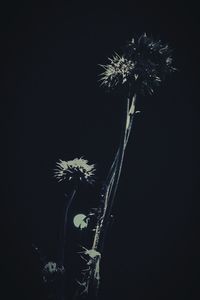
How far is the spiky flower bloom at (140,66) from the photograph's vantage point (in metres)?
3.59

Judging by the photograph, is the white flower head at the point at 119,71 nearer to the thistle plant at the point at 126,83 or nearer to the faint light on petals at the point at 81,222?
the thistle plant at the point at 126,83

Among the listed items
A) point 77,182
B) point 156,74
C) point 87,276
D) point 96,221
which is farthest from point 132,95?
point 87,276

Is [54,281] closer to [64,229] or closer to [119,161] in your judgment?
[64,229]

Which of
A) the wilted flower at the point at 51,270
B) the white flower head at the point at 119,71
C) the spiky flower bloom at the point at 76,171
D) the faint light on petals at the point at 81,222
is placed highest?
the white flower head at the point at 119,71

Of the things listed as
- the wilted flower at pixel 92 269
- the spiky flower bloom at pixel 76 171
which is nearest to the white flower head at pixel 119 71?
the spiky flower bloom at pixel 76 171

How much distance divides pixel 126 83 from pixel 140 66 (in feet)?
0.77

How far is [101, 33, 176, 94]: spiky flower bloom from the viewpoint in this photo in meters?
3.59

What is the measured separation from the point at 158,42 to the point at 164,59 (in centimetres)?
20

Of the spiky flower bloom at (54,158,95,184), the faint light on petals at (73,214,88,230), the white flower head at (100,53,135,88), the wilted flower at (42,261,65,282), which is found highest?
the white flower head at (100,53,135,88)

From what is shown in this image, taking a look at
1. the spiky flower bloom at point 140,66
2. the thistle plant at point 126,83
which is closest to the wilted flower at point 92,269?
the thistle plant at point 126,83

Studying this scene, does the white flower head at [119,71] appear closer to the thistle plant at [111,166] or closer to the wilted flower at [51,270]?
the thistle plant at [111,166]

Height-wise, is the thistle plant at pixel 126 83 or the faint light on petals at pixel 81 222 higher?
the thistle plant at pixel 126 83

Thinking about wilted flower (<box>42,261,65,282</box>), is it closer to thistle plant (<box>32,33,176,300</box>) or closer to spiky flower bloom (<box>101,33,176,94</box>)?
thistle plant (<box>32,33,176,300</box>)

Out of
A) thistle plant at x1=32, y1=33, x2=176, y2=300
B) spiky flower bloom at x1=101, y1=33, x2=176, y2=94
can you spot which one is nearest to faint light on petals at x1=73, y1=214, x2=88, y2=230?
thistle plant at x1=32, y1=33, x2=176, y2=300
